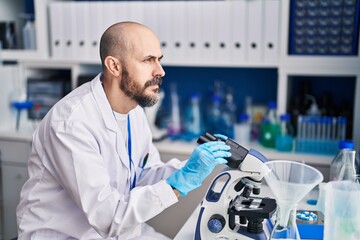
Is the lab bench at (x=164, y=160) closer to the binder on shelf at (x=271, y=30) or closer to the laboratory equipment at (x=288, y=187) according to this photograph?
the binder on shelf at (x=271, y=30)

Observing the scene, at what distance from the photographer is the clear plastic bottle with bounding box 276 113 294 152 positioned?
7.02ft

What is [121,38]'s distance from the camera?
145 cm

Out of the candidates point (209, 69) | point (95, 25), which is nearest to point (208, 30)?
point (209, 69)

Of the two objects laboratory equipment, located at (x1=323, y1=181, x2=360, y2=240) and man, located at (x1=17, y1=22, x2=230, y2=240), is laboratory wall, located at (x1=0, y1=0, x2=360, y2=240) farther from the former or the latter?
laboratory equipment, located at (x1=323, y1=181, x2=360, y2=240)

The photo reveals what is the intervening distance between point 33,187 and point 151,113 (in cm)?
111

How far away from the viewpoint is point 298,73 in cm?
215

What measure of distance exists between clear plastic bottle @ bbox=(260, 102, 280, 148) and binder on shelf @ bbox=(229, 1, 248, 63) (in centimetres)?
29

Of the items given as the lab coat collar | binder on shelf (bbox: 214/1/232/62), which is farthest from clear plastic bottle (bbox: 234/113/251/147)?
the lab coat collar

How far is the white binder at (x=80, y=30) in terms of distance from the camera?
2.44 m

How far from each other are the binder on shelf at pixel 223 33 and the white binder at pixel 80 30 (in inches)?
28.6

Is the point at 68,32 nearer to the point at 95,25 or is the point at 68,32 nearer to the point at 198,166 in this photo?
the point at 95,25

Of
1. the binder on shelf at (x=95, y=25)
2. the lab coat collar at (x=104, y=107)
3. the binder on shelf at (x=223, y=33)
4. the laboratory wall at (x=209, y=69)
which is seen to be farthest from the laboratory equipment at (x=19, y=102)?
the lab coat collar at (x=104, y=107)

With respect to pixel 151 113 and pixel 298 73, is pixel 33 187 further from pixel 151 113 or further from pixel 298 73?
pixel 298 73

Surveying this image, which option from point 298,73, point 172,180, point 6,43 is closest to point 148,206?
point 172,180
